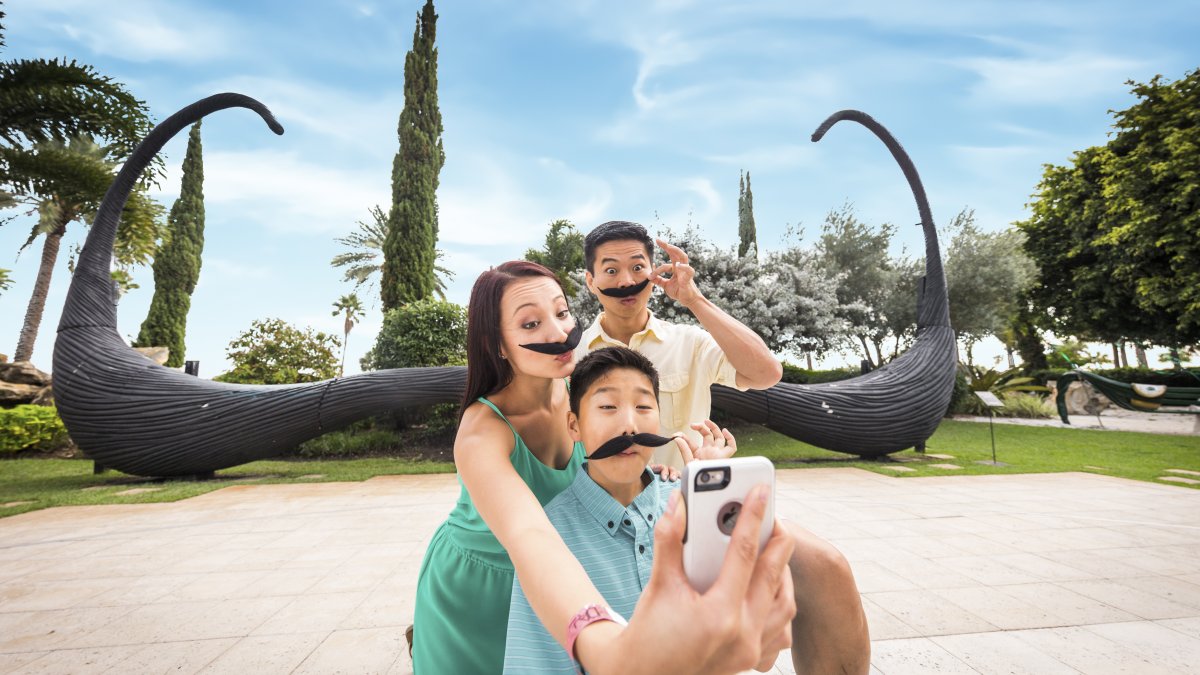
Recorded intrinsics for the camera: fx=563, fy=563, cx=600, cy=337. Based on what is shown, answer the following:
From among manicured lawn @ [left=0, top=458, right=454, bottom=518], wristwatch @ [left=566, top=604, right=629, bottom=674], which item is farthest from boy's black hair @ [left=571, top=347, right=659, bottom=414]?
manicured lawn @ [left=0, top=458, right=454, bottom=518]

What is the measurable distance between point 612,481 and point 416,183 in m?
17.8

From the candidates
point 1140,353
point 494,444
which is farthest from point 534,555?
point 1140,353

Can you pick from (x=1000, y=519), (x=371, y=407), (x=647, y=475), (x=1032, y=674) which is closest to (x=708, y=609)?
(x=647, y=475)

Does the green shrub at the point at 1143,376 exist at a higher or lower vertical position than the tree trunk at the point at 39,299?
lower

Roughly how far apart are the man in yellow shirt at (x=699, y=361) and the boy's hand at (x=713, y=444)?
0.54ft

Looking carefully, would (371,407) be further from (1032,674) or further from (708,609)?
(708,609)

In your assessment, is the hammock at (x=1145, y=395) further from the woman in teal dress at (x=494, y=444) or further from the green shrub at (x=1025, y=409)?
the woman in teal dress at (x=494, y=444)

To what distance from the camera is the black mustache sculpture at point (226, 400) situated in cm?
768

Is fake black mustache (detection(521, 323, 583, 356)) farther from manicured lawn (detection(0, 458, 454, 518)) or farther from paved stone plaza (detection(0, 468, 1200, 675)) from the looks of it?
manicured lawn (detection(0, 458, 454, 518))

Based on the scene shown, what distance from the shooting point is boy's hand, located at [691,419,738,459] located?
1.05 m

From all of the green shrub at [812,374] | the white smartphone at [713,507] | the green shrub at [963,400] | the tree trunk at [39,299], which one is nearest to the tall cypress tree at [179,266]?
the tree trunk at [39,299]

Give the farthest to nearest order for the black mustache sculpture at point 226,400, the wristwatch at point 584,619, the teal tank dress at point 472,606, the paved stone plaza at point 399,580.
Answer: the black mustache sculpture at point 226,400, the paved stone plaza at point 399,580, the teal tank dress at point 472,606, the wristwatch at point 584,619

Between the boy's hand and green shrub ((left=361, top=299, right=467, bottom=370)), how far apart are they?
11209mm

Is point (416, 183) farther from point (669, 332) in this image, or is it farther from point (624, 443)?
point (624, 443)
